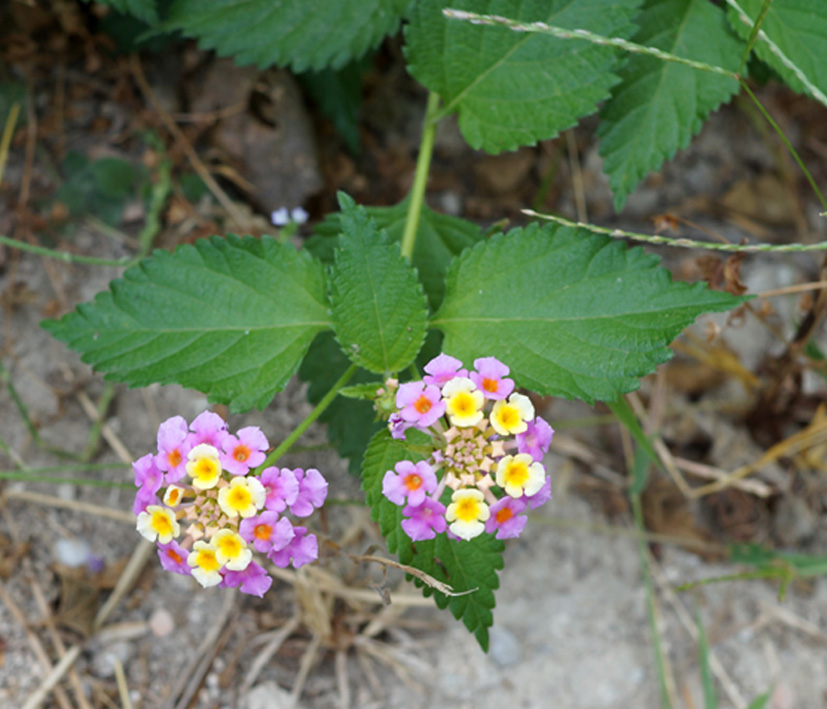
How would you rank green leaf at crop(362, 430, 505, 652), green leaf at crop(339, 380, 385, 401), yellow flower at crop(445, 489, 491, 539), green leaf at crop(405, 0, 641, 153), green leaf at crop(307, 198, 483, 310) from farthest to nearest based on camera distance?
green leaf at crop(307, 198, 483, 310), green leaf at crop(405, 0, 641, 153), green leaf at crop(339, 380, 385, 401), green leaf at crop(362, 430, 505, 652), yellow flower at crop(445, 489, 491, 539)

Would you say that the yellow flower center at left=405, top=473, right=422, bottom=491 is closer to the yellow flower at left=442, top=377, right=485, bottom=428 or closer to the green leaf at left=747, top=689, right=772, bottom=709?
the yellow flower at left=442, top=377, right=485, bottom=428

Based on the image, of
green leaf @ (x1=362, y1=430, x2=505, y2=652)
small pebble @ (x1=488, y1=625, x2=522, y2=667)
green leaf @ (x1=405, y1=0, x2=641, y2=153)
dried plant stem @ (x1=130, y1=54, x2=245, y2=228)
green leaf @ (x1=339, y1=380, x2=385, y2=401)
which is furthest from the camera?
dried plant stem @ (x1=130, y1=54, x2=245, y2=228)

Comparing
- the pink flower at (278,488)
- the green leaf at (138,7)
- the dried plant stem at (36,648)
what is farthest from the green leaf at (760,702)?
the green leaf at (138,7)

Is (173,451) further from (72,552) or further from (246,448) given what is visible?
(72,552)

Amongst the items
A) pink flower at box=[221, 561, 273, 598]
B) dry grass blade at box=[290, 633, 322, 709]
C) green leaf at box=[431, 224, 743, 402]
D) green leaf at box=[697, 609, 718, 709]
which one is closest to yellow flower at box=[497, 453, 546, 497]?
green leaf at box=[431, 224, 743, 402]

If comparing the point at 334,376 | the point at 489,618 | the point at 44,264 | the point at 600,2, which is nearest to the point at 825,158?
the point at 600,2

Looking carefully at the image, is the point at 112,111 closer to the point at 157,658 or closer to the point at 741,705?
the point at 157,658

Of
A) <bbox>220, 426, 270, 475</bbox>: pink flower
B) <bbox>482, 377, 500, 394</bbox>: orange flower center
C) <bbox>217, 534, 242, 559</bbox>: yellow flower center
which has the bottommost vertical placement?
<bbox>217, 534, 242, 559</bbox>: yellow flower center
